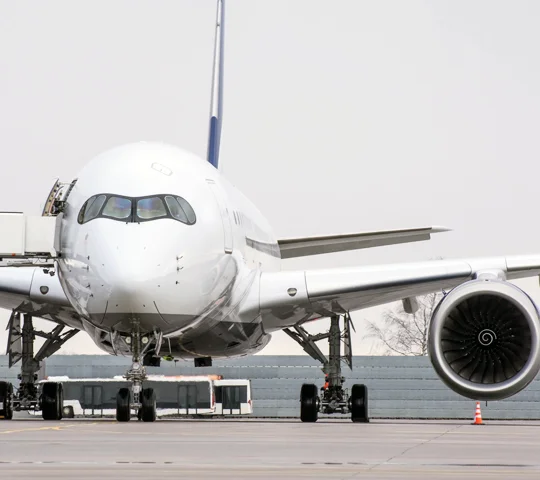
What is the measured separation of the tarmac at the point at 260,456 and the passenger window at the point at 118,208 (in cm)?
390

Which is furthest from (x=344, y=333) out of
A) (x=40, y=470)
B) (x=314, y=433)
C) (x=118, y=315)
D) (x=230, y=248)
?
(x=40, y=470)

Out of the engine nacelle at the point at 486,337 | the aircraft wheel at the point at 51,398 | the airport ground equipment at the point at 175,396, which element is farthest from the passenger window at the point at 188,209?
the airport ground equipment at the point at 175,396

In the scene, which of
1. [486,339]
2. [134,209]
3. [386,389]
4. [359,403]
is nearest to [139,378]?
[134,209]

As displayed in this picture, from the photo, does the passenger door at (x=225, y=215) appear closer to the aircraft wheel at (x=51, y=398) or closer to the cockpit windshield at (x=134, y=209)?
the cockpit windshield at (x=134, y=209)

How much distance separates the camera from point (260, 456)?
33.4 ft

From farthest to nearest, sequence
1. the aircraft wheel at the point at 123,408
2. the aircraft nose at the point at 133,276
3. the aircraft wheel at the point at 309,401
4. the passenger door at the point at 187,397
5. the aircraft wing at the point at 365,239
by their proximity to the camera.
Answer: the passenger door at the point at 187,397 → the aircraft wing at the point at 365,239 → the aircraft wheel at the point at 309,401 → the aircraft wheel at the point at 123,408 → the aircraft nose at the point at 133,276

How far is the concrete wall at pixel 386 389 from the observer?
163 feet

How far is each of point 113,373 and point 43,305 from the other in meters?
32.6

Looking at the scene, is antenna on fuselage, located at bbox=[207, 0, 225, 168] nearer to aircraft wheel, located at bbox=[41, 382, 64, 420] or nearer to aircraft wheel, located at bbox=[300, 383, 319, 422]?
aircraft wheel, located at bbox=[300, 383, 319, 422]

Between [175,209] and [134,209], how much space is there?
0.62 metres

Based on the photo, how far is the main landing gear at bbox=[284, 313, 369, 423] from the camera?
22.2 m

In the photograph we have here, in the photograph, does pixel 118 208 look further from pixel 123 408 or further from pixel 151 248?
pixel 123 408

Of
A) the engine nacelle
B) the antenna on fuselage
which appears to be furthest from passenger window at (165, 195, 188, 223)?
the antenna on fuselage

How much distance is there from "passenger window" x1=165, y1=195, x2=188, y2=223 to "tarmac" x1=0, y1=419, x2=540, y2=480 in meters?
4.14
